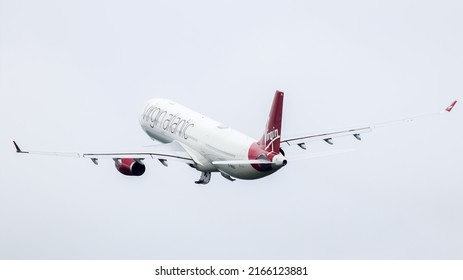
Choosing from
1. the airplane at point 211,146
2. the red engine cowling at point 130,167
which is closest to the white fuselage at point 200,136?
the airplane at point 211,146

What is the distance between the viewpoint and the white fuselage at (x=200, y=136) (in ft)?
363

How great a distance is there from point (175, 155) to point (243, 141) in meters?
6.79

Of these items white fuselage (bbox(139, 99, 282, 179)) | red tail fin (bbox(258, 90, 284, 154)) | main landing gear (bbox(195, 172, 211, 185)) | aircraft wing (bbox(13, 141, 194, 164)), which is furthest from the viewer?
main landing gear (bbox(195, 172, 211, 185))

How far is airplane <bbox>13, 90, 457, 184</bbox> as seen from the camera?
108 meters

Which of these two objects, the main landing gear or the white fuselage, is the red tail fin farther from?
the main landing gear

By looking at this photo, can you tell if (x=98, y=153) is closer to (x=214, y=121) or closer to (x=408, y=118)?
(x=214, y=121)

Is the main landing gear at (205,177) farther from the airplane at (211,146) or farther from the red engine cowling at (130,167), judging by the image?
the red engine cowling at (130,167)

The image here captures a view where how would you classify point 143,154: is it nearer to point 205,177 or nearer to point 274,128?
point 205,177

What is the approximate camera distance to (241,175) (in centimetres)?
11038

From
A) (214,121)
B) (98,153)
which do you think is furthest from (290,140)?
(98,153)

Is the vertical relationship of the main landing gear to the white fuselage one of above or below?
below

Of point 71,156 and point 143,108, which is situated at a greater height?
point 143,108

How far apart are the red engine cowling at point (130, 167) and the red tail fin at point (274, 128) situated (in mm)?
12210

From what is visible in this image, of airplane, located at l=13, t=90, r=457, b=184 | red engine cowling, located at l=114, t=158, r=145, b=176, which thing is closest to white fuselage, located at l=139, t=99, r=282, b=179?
airplane, located at l=13, t=90, r=457, b=184
